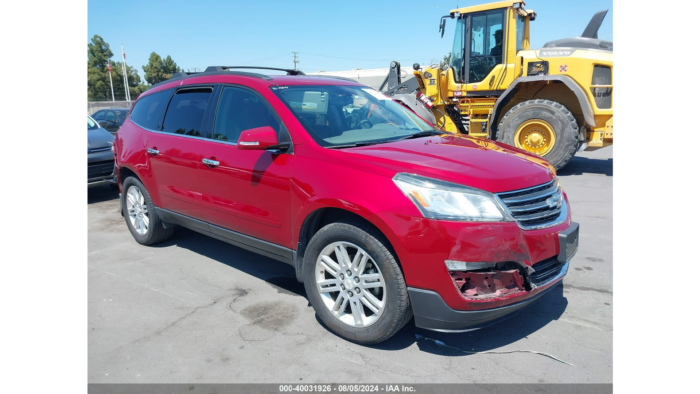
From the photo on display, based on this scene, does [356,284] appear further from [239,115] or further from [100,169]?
[100,169]

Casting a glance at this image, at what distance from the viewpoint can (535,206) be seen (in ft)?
9.35

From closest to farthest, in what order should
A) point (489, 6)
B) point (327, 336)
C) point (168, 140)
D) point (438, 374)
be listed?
point (438, 374) < point (327, 336) < point (168, 140) < point (489, 6)

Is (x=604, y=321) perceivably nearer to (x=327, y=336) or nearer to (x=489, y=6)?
(x=327, y=336)

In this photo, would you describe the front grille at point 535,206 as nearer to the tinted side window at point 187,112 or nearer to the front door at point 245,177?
the front door at point 245,177

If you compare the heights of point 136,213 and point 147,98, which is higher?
point 147,98

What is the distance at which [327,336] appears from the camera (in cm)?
319

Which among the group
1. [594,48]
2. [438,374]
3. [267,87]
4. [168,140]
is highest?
[594,48]

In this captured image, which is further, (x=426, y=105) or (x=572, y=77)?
(x=426, y=105)

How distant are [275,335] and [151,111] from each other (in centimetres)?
318

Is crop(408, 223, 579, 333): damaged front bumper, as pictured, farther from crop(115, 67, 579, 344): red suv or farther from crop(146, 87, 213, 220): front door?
crop(146, 87, 213, 220): front door

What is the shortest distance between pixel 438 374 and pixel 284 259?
149 cm

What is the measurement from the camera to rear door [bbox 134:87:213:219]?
13.8 ft

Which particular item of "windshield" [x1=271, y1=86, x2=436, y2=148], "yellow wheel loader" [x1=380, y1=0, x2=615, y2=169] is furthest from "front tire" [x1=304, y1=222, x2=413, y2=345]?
"yellow wheel loader" [x1=380, y1=0, x2=615, y2=169]
